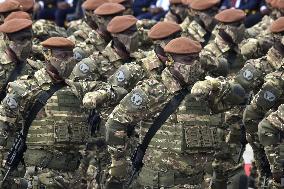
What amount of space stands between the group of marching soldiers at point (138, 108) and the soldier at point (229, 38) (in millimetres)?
17

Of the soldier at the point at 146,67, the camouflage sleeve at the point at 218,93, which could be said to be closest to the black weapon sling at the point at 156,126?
the camouflage sleeve at the point at 218,93

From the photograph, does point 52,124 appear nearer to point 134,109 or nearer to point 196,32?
point 134,109

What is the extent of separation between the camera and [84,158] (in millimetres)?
12031

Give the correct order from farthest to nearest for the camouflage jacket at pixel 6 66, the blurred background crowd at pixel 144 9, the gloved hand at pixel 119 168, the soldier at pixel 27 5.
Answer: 1. the blurred background crowd at pixel 144 9
2. the soldier at pixel 27 5
3. the camouflage jacket at pixel 6 66
4. the gloved hand at pixel 119 168

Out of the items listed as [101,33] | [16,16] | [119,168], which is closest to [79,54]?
[101,33]

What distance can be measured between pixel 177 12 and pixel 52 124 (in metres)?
5.77

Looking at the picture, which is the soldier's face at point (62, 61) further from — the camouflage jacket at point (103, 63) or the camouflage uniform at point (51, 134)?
the camouflage jacket at point (103, 63)

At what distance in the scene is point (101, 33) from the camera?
508 inches

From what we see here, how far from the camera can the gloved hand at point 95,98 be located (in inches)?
381

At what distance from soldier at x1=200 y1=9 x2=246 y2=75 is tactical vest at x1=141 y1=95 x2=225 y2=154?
3199 mm

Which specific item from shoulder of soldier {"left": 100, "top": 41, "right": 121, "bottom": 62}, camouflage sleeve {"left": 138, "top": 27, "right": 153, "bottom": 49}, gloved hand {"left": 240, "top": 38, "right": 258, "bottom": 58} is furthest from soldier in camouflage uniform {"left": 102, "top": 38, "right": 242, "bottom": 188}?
camouflage sleeve {"left": 138, "top": 27, "right": 153, "bottom": 49}

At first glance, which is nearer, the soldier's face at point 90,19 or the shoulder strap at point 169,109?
the shoulder strap at point 169,109

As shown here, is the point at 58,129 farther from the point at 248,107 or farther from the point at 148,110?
the point at 248,107

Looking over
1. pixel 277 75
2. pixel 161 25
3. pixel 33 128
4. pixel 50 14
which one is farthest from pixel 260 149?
pixel 50 14
